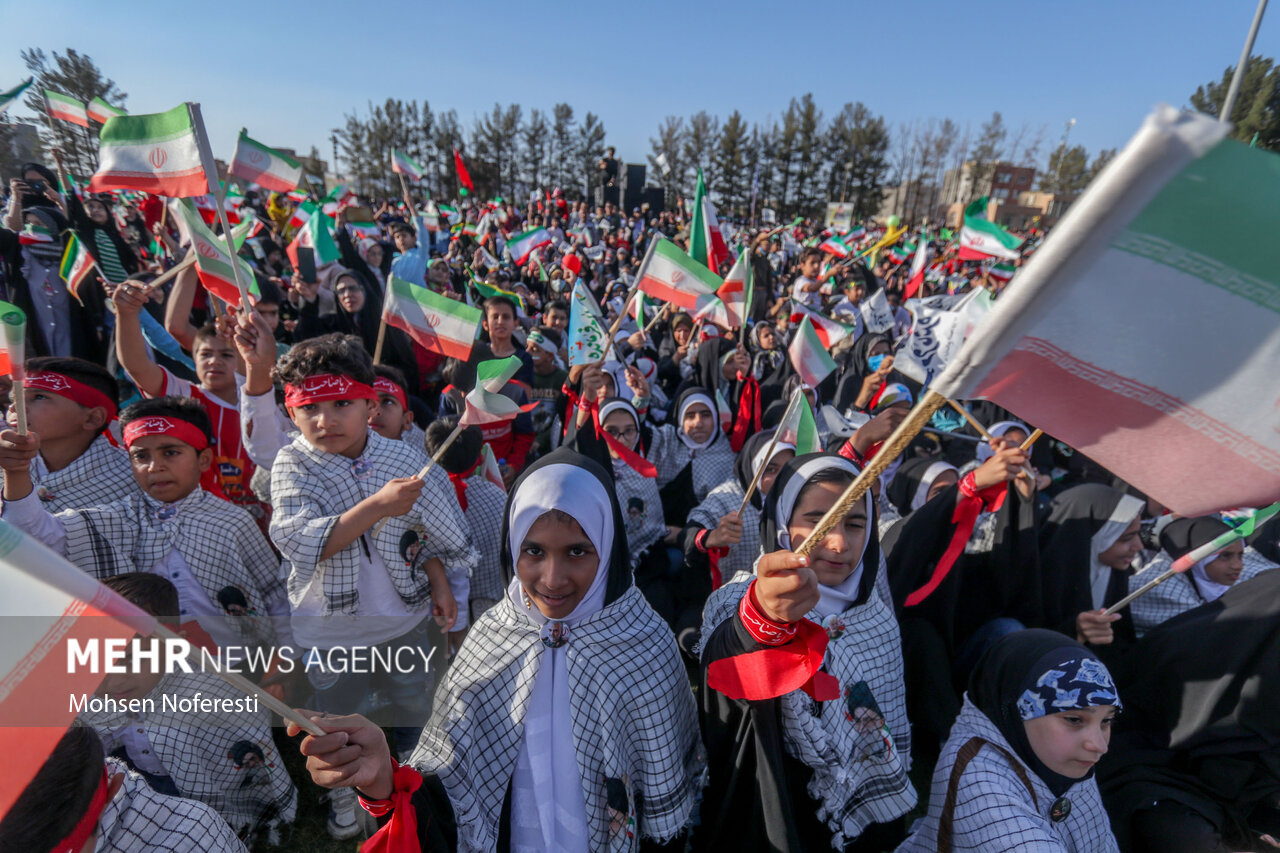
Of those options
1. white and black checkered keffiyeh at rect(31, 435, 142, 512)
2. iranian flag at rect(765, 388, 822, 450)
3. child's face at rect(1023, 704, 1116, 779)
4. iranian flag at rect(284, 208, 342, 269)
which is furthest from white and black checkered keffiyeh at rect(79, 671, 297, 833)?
iranian flag at rect(284, 208, 342, 269)

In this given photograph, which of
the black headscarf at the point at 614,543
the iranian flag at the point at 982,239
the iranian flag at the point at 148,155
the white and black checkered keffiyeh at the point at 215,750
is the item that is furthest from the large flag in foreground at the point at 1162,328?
the iranian flag at the point at 982,239

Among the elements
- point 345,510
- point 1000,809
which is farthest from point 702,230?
point 1000,809

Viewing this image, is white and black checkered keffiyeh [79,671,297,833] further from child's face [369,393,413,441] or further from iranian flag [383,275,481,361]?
iranian flag [383,275,481,361]

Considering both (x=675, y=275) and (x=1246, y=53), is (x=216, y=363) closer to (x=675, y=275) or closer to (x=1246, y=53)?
(x=675, y=275)

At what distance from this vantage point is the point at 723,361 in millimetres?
5953

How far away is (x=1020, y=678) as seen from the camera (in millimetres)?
1820

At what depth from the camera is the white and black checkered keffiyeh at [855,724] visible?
1742mm

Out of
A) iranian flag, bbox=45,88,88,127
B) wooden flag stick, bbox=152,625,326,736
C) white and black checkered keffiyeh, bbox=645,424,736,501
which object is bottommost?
white and black checkered keffiyeh, bbox=645,424,736,501

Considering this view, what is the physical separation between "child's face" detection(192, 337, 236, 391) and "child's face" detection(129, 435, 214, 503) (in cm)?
94

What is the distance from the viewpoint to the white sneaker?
7.85 feet

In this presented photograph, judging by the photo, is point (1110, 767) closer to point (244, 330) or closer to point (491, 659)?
point (491, 659)

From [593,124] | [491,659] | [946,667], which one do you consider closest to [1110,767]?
[946,667]

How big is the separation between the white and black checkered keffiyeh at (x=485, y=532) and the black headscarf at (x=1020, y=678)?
90.3 inches

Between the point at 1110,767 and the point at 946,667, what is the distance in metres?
0.70
